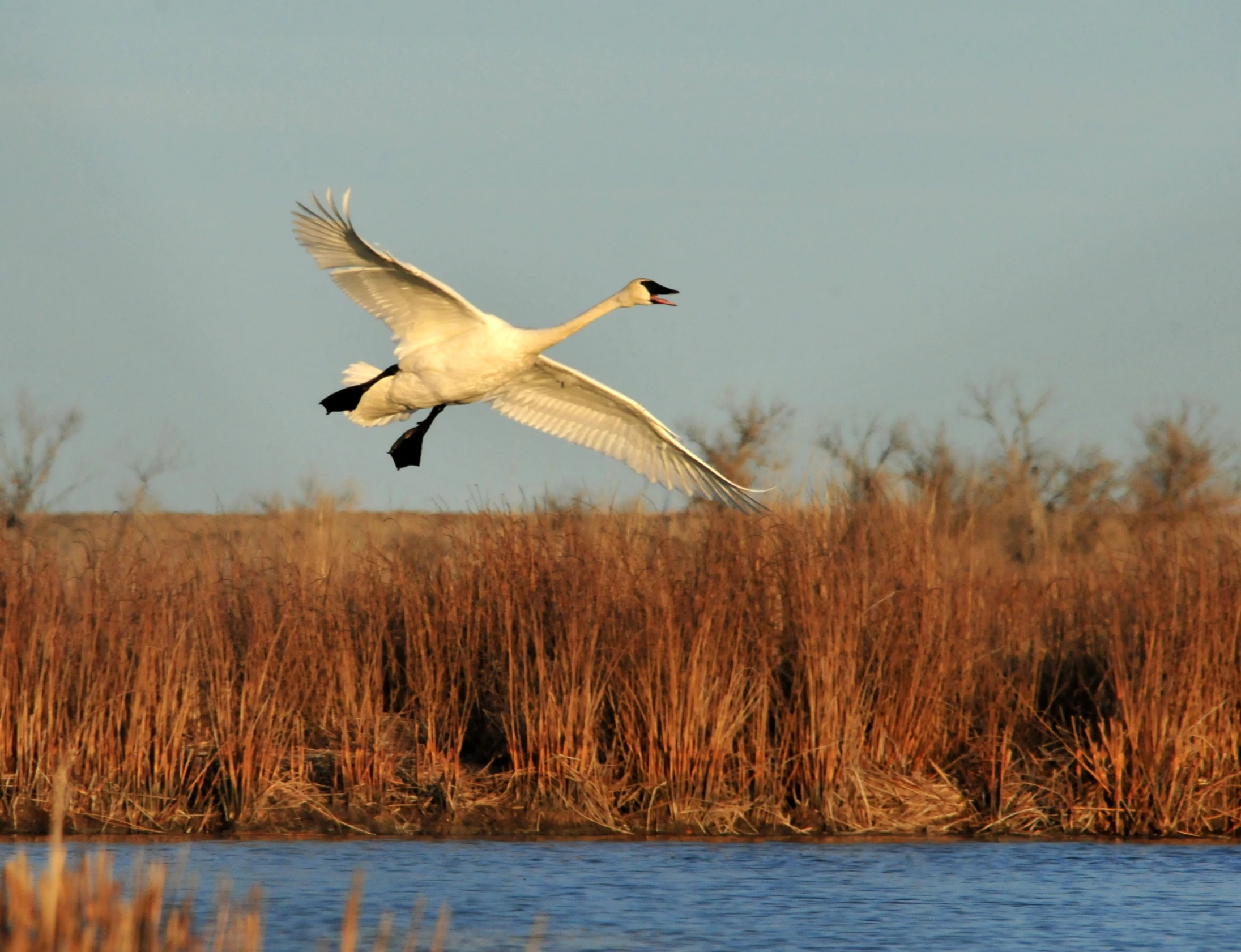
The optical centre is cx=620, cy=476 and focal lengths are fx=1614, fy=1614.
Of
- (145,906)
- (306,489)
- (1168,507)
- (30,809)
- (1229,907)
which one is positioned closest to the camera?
(145,906)

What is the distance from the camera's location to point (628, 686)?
11234 mm

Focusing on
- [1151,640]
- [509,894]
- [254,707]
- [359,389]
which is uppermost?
[359,389]

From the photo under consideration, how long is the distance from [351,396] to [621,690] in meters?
2.94

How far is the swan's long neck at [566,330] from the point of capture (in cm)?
1152

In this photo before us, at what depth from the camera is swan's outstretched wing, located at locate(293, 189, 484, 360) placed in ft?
34.8

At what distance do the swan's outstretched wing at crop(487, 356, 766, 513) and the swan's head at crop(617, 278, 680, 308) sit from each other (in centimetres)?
66

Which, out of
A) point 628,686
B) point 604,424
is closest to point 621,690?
point 628,686

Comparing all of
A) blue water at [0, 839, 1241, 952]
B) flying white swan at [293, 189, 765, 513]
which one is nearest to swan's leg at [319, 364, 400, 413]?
flying white swan at [293, 189, 765, 513]

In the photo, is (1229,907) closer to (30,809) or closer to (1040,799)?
(1040,799)

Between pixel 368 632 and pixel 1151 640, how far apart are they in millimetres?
5605

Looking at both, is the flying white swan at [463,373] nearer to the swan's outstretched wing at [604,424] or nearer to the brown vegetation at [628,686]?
the swan's outstretched wing at [604,424]

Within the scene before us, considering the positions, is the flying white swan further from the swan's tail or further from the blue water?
the blue water

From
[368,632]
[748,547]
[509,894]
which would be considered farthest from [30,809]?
[748,547]

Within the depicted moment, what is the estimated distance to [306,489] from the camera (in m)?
18.8
